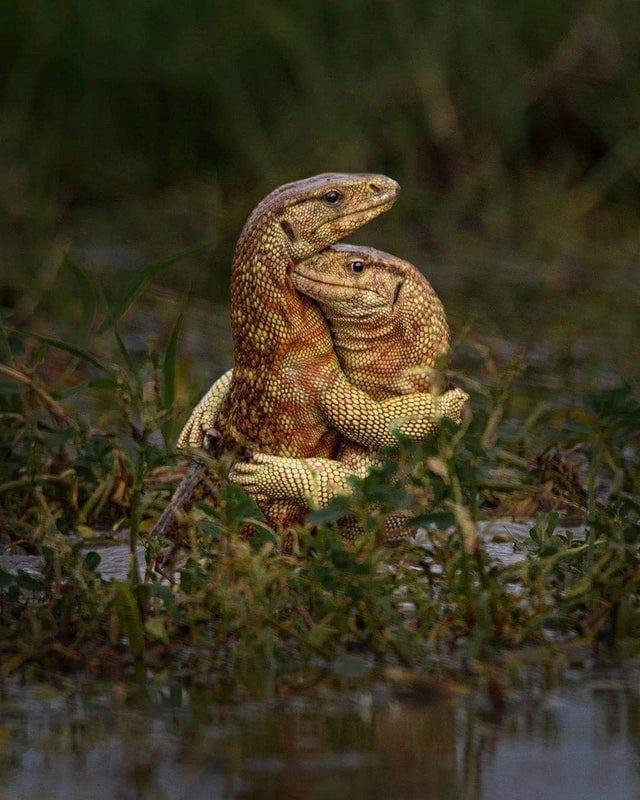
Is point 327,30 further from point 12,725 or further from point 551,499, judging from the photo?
point 12,725

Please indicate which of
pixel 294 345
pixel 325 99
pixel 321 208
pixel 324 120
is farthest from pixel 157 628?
pixel 325 99

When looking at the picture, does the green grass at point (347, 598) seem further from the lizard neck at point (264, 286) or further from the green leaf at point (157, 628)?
the lizard neck at point (264, 286)

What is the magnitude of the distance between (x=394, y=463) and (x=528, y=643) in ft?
1.64

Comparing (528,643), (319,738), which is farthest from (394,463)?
(319,738)

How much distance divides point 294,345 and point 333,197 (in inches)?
14.3

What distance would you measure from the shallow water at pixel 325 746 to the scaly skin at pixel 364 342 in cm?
77

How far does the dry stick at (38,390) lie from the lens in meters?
4.68

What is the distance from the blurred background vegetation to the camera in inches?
374

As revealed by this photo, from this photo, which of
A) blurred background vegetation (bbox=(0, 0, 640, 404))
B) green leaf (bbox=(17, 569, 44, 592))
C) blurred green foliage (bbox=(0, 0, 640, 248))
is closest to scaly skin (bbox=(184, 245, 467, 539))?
green leaf (bbox=(17, 569, 44, 592))

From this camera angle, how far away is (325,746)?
316 cm

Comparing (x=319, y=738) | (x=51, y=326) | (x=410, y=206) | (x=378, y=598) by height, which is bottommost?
(x=319, y=738)

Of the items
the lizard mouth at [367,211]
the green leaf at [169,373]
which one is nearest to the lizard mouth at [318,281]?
the lizard mouth at [367,211]

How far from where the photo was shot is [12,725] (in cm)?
330

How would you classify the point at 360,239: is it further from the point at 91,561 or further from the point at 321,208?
the point at 91,561
